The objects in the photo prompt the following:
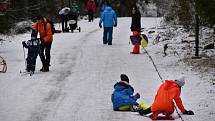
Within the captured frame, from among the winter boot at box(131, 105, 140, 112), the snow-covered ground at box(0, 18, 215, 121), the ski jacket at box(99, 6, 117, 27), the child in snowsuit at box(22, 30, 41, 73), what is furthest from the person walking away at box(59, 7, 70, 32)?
the winter boot at box(131, 105, 140, 112)

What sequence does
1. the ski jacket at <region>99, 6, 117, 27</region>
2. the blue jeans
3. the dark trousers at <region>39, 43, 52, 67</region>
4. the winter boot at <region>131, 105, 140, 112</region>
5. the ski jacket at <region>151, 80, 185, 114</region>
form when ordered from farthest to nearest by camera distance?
the blue jeans, the ski jacket at <region>99, 6, 117, 27</region>, the dark trousers at <region>39, 43, 52, 67</region>, the winter boot at <region>131, 105, 140, 112</region>, the ski jacket at <region>151, 80, 185, 114</region>

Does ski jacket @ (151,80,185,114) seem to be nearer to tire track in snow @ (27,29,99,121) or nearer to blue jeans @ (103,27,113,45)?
tire track in snow @ (27,29,99,121)

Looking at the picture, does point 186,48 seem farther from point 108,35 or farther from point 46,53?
point 46,53

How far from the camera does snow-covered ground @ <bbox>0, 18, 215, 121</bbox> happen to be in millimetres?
11781

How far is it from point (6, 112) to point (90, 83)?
371 cm

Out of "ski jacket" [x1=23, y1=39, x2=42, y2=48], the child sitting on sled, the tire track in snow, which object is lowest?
the tire track in snow

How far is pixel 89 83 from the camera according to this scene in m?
15.3

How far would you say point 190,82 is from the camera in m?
15.1

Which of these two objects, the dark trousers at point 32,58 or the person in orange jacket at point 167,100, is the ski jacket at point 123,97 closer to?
the person in orange jacket at point 167,100

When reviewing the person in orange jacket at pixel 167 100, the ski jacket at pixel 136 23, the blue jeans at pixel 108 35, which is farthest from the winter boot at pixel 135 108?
the blue jeans at pixel 108 35

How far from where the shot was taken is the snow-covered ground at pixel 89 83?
38.7 ft

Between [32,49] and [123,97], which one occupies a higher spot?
[32,49]

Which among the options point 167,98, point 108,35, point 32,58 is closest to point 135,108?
point 167,98

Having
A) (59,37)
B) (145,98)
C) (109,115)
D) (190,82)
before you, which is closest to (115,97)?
(109,115)
